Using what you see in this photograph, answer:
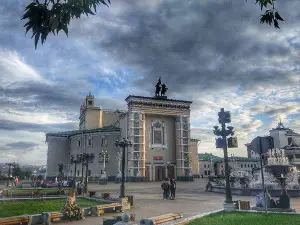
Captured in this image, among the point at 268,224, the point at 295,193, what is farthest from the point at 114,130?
the point at 268,224

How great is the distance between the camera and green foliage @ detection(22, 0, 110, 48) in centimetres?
388

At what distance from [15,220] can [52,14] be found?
30.7ft

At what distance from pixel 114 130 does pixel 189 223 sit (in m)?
45.7

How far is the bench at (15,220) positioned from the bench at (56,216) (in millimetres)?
940

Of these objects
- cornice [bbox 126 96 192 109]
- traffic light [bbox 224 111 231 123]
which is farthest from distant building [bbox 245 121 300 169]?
traffic light [bbox 224 111 231 123]

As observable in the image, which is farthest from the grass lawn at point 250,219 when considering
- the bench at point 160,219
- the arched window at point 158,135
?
the arched window at point 158,135

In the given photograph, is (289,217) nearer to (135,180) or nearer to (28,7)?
(28,7)

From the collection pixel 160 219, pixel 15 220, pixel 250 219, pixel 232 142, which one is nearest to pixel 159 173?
pixel 232 142

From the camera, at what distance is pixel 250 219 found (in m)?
10.7

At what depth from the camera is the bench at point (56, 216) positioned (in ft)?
38.6

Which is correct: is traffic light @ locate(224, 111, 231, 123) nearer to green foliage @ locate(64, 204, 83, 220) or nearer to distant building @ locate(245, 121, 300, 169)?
green foliage @ locate(64, 204, 83, 220)

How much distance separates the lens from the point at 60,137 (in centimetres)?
6394

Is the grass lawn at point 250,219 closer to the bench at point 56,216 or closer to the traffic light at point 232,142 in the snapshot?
the traffic light at point 232,142

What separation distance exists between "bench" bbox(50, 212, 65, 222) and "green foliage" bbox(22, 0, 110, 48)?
9.73 m
